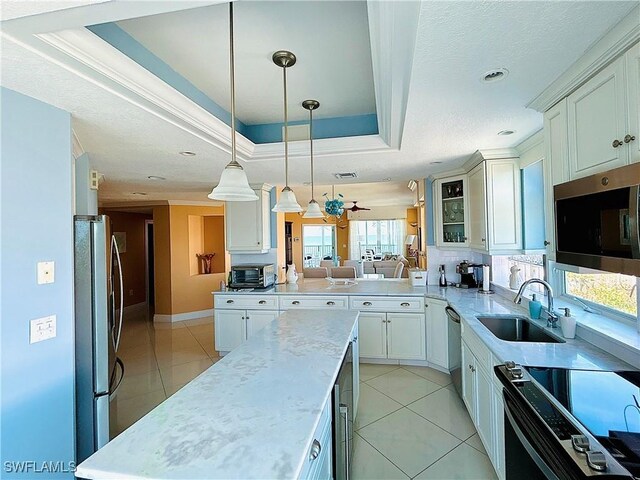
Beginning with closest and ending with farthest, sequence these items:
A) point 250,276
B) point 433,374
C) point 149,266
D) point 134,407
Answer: point 134,407
point 433,374
point 250,276
point 149,266

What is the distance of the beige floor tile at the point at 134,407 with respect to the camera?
272 cm

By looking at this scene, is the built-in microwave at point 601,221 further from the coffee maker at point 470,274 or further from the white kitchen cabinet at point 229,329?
the white kitchen cabinet at point 229,329

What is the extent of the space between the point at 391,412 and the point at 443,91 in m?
2.54

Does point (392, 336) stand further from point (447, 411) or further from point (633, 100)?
point (633, 100)

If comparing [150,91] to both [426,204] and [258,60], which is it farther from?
[426,204]

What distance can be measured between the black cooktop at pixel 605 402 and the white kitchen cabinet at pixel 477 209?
1.82 metres

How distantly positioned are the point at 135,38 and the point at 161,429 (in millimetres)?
2072

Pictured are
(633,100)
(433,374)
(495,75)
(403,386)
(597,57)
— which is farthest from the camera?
(433,374)

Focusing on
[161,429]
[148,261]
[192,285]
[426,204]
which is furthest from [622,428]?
[148,261]

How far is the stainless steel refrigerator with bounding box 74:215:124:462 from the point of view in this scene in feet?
6.27

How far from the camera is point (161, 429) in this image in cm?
107

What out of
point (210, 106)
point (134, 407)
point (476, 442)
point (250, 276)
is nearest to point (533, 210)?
point (476, 442)

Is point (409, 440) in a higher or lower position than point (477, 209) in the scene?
lower

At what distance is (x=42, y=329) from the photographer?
165 centimetres
